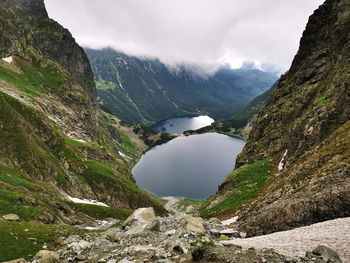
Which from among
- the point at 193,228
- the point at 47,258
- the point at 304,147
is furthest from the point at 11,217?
the point at 304,147

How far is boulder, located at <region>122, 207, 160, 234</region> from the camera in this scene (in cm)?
4017

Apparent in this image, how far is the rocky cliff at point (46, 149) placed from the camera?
5019 cm

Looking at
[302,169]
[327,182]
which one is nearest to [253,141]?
[302,169]

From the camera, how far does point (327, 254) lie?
1791 centimetres

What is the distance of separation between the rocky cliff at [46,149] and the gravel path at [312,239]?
3367 centimetres

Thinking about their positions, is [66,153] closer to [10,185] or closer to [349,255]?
[10,185]

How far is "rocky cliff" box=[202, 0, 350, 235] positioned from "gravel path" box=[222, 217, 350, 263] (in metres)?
2.11

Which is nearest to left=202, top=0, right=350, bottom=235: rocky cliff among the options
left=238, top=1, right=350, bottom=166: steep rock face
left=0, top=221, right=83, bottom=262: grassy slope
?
left=238, top=1, right=350, bottom=166: steep rock face

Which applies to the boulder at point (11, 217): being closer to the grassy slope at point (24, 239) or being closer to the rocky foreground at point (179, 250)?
the grassy slope at point (24, 239)

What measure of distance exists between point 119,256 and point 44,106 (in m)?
102

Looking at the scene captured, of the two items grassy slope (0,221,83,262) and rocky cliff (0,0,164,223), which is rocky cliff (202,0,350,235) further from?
rocky cliff (0,0,164,223)

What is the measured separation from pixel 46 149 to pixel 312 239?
2840 inches

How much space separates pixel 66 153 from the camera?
86.2m

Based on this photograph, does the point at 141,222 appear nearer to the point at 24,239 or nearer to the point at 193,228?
the point at 193,228
